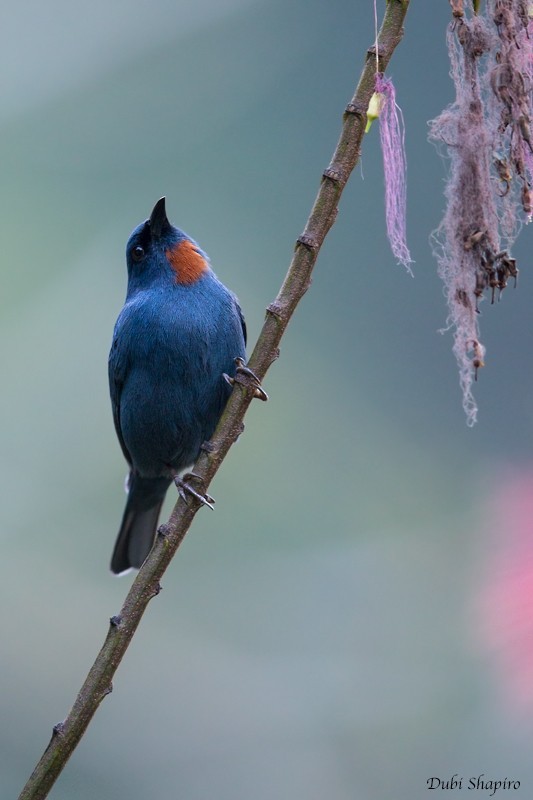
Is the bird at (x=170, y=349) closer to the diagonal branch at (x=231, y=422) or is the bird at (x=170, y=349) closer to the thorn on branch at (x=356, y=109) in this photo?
the diagonal branch at (x=231, y=422)

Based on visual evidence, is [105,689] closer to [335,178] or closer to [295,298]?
[295,298]

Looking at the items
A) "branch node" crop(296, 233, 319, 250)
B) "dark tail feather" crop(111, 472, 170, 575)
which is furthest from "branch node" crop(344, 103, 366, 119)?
"dark tail feather" crop(111, 472, 170, 575)

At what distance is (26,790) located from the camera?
183 centimetres

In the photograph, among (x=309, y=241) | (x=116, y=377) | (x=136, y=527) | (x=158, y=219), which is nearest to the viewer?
(x=309, y=241)

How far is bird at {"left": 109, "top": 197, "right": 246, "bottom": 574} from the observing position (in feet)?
10.2

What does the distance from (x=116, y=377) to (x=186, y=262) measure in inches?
20.4

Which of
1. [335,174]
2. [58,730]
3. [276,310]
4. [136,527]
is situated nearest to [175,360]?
[136,527]

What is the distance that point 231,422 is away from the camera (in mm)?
2117

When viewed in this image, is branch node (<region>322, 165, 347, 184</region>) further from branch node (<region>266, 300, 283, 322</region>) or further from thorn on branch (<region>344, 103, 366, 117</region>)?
branch node (<region>266, 300, 283, 322</region>)

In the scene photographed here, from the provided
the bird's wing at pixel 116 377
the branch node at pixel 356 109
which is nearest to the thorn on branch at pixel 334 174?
the branch node at pixel 356 109

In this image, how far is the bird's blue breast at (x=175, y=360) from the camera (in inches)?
122

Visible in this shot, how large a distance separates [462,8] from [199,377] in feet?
5.23

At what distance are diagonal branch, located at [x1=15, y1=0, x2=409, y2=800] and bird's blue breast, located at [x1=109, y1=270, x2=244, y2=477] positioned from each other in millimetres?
963

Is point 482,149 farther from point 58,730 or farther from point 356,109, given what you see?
point 58,730
